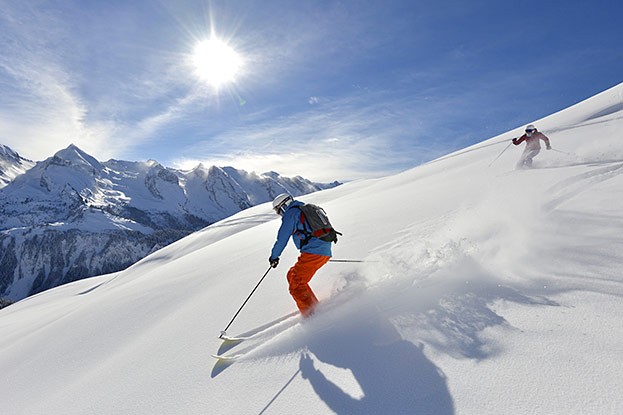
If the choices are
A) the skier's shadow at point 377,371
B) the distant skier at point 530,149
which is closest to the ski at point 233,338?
the skier's shadow at point 377,371

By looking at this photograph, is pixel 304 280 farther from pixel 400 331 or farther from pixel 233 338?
pixel 400 331

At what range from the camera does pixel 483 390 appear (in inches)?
106

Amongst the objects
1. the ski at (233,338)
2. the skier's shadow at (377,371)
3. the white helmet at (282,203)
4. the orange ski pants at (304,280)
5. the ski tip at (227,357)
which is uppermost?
the white helmet at (282,203)

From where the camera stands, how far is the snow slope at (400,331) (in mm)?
2816

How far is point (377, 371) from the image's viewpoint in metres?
Result: 3.29

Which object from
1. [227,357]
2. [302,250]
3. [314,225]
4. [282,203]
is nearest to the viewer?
[227,357]

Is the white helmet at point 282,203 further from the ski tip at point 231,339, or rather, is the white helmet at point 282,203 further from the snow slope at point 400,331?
the ski tip at point 231,339

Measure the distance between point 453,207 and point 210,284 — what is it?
21.1 feet

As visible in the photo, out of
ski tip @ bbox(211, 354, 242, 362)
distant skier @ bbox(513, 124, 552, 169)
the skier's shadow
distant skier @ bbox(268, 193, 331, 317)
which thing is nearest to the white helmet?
distant skier @ bbox(268, 193, 331, 317)

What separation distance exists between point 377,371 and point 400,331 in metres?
0.64

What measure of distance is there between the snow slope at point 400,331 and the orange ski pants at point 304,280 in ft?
0.94

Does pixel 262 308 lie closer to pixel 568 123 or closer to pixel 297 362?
pixel 297 362

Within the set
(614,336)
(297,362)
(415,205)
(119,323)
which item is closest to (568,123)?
(415,205)

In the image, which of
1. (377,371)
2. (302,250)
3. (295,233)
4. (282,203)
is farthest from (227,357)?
(282,203)
